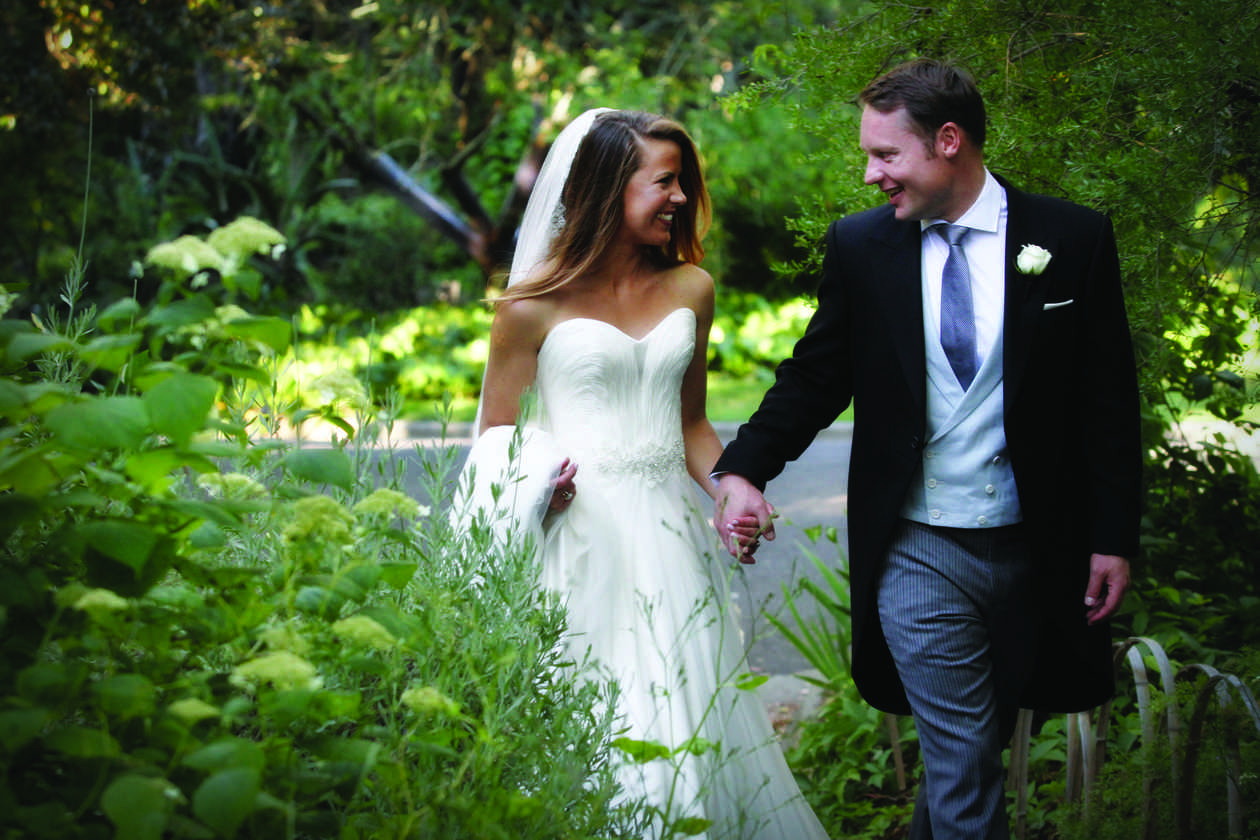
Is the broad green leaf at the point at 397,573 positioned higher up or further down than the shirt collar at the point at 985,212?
further down

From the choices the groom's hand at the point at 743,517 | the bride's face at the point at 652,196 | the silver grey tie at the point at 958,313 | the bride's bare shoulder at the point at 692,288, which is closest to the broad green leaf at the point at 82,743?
the groom's hand at the point at 743,517

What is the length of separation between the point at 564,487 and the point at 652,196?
861mm

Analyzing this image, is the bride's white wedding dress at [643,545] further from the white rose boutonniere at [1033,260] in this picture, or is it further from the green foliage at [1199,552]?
the green foliage at [1199,552]

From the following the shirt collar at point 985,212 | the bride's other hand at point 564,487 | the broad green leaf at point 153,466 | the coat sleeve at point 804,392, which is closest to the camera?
the broad green leaf at point 153,466

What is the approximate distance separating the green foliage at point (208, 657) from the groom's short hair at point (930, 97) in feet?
4.84

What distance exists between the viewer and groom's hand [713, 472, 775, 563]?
2.69 m

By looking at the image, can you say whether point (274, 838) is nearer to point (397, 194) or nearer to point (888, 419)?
point (888, 419)

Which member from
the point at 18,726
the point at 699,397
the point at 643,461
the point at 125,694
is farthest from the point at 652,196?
the point at 18,726

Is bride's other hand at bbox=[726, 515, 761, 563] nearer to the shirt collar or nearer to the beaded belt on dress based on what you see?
the beaded belt on dress

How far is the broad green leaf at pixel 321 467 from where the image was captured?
1422 millimetres

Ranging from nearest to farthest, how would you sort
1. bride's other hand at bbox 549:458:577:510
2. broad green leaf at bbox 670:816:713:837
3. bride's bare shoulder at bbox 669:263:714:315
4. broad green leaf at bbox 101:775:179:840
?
1. broad green leaf at bbox 101:775:179:840
2. broad green leaf at bbox 670:816:713:837
3. bride's other hand at bbox 549:458:577:510
4. bride's bare shoulder at bbox 669:263:714:315

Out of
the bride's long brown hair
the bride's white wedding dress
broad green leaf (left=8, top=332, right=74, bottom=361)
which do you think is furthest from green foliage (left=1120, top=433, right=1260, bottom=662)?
broad green leaf (left=8, top=332, right=74, bottom=361)

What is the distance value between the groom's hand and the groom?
Result: 0.01 meters

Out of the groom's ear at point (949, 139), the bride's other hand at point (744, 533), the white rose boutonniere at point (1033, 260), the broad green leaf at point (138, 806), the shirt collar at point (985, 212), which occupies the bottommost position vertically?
the broad green leaf at point (138, 806)
